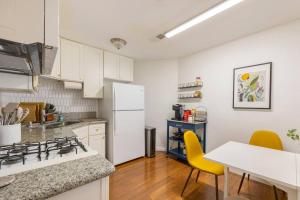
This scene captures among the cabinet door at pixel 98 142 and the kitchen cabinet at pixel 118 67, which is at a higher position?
the kitchen cabinet at pixel 118 67

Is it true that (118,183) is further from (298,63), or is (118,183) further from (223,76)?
(298,63)

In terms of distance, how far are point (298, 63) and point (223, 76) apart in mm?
962

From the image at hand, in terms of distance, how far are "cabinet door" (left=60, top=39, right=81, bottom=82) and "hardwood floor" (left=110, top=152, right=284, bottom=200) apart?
74.2 inches

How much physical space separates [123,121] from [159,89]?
135 cm

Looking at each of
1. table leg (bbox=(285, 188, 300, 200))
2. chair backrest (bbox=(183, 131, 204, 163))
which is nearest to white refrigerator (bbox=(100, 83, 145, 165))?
chair backrest (bbox=(183, 131, 204, 163))

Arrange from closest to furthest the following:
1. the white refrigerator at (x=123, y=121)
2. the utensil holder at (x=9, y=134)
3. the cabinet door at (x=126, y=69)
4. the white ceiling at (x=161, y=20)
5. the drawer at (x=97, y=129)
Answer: the utensil holder at (x=9, y=134)
the white ceiling at (x=161, y=20)
the drawer at (x=97, y=129)
the white refrigerator at (x=123, y=121)
the cabinet door at (x=126, y=69)

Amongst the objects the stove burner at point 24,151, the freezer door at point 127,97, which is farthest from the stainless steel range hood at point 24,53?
the freezer door at point 127,97

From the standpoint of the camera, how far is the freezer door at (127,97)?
2688 mm

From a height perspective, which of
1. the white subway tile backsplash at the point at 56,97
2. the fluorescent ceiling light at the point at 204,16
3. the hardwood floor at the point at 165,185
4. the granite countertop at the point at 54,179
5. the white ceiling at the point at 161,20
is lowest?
the hardwood floor at the point at 165,185

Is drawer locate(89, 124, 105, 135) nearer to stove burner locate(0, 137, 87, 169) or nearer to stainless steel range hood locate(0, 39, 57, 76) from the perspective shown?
stove burner locate(0, 137, 87, 169)

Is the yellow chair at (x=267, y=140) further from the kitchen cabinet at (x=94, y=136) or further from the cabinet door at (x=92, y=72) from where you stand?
the cabinet door at (x=92, y=72)

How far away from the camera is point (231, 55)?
8.25 ft

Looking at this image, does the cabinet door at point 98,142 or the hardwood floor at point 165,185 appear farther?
the cabinet door at point 98,142

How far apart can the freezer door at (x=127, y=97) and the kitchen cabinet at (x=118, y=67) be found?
50cm
